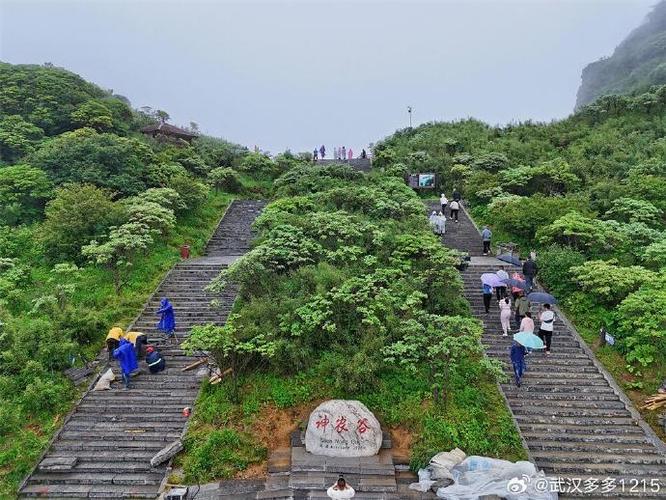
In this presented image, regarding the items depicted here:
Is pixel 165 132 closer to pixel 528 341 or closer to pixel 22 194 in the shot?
pixel 22 194

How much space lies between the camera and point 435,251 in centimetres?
1414

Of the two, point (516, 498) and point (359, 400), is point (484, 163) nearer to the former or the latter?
point (359, 400)

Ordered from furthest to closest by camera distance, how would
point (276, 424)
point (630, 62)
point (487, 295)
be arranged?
1. point (630, 62)
2. point (487, 295)
3. point (276, 424)

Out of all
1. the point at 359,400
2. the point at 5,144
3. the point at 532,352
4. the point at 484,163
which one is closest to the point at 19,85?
the point at 5,144

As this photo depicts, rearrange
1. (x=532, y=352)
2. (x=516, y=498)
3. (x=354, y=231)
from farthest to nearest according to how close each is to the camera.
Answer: (x=354, y=231), (x=532, y=352), (x=516, y=498)

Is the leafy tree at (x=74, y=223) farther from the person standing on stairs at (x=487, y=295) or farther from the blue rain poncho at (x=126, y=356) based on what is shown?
the person standing on stairs at (x=487, y=295)

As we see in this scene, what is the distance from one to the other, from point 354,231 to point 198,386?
22.6 feet

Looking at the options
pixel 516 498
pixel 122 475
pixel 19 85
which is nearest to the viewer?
pixel 516 498

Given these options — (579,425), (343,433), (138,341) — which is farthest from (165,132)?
(579,425)

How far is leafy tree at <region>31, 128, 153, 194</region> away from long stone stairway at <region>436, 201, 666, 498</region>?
18.0 metres

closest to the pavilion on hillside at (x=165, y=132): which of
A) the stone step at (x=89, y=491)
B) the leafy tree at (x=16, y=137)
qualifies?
the leafy tree at (x=16, y=137)

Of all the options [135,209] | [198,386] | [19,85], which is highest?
[19,85]

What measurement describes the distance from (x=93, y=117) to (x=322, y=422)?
2923cm

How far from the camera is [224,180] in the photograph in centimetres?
2952
